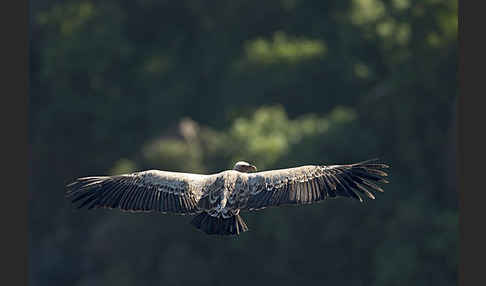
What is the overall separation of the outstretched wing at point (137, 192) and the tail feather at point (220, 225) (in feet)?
2.61

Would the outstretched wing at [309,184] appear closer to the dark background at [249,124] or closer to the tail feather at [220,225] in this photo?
the tail feather at [220,225]

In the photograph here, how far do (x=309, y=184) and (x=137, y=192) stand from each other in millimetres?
3219

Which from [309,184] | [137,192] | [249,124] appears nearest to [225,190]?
[309,184]

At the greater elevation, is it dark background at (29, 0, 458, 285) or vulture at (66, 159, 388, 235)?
dark background at (29, 0, 458, 285)

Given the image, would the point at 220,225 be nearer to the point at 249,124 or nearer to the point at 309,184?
the point at 309,184

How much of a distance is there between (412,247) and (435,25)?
11.0 m

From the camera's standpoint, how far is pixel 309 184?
70.5 ft

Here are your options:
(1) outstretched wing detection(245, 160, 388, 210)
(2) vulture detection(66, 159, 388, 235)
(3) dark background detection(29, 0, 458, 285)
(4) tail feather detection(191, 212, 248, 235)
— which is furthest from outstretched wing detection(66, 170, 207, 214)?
(3) dark background detection(29, 0, 458, 285)

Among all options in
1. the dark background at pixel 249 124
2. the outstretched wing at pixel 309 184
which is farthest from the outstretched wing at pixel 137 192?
the dark background at pixel 249 124

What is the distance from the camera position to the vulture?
21.0 meters

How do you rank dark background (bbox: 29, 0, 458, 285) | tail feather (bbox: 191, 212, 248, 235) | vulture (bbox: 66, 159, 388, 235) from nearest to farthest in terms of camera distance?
tail feather (bbox: 191, 212, 248, 235)
vulture (bbox: 66, 159, 388, 235)
dark background (bbox: 29, 0, 458, 285)

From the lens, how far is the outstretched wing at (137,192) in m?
21.9

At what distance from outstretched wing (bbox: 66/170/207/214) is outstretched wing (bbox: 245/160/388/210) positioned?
114cm

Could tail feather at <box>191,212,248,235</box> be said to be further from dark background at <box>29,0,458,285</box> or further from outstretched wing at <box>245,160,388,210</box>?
dark background at <box>29,0,458,285</box>
